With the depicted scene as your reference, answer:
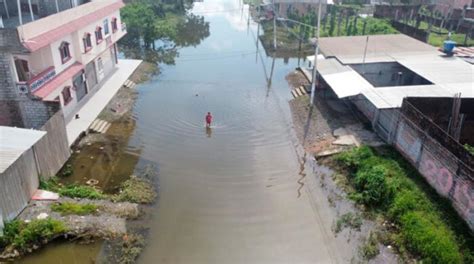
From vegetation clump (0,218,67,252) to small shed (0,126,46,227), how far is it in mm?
460

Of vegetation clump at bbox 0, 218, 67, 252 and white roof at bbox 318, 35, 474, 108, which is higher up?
white roof at bbox 318, 35, 474, 108

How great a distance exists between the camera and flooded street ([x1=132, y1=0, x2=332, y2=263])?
13.3 m

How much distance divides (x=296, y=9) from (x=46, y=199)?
47.2m

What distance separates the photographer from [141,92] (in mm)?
27844

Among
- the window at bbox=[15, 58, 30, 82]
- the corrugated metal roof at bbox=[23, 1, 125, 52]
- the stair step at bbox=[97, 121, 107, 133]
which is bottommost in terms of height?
the stair step at bbox=[97, 121, 107, 133]

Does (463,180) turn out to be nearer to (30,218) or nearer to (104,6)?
(30,218)

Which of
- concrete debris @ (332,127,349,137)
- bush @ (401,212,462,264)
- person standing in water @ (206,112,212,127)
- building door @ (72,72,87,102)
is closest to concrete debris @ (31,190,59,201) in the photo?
person standing in water @ (206,112,212,127)

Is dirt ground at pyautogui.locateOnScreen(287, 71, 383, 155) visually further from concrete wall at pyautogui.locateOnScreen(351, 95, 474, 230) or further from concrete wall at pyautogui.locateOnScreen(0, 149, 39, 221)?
concrete wall at pyautogui.locateOnScreen(0, 149, 39, 221)

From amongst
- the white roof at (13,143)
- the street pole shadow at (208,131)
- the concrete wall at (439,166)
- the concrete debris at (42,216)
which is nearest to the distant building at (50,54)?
the white roof at (13,143)

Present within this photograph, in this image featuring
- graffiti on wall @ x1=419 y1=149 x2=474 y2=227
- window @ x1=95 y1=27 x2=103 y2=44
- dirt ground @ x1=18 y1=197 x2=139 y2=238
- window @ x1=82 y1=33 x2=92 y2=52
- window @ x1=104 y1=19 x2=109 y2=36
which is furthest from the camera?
window @ x1=104 y1=19 x2=109 y2=36

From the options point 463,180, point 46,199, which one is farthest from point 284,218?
point 46,199

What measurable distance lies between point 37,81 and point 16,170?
21.7ft

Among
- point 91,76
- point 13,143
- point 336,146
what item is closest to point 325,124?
point 336,146

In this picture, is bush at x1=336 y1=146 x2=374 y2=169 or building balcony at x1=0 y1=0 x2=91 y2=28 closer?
bush at x1=336 y1=146 x2=374 y2=169
